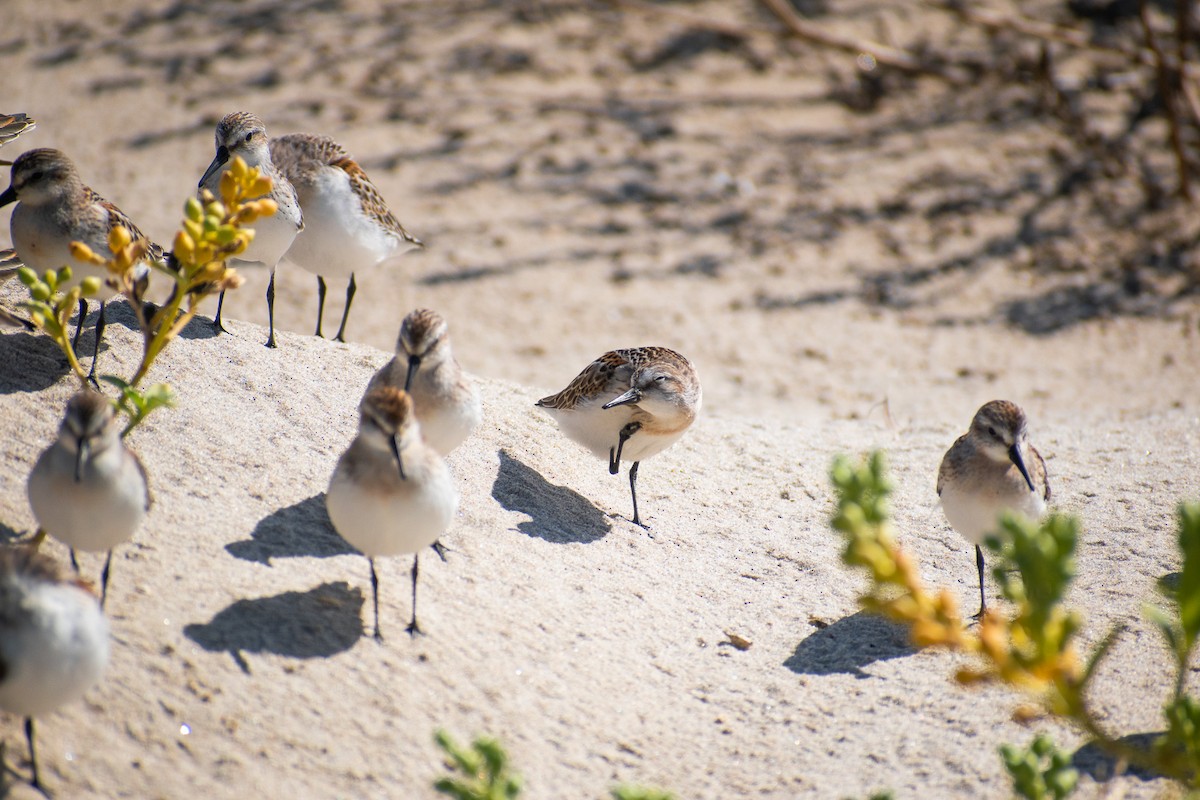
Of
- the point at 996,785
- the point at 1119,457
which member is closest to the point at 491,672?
the point at 996,785

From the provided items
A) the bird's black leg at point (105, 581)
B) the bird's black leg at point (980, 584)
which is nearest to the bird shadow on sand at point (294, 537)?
the bird's black leg at point (105, 581)

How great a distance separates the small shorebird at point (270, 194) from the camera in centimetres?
643

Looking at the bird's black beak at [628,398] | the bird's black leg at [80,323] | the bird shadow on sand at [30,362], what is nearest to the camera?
the bird shadow on sand at [30,362]

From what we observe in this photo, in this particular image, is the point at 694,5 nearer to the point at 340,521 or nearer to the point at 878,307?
the point at 878,307

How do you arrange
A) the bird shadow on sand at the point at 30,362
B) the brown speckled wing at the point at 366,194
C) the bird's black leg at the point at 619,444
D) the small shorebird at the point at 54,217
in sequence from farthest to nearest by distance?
the brown speckled wing at the point at 366,194 → the bird's black leg at the point at 619,444 → the small shorebird at the point at 54,217 → the bird shadow on sand at the point at 30,362

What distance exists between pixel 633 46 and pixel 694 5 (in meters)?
1.06

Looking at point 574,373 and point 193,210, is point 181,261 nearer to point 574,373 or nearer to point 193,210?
point 193,210

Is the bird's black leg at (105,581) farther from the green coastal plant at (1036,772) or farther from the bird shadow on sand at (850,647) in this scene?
the green coastal plant at (1036,772)

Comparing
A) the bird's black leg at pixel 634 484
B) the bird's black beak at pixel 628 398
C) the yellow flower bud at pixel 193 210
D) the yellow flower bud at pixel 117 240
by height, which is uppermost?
the yellow flower bud at pixel 193 210

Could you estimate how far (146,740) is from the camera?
3.87 meters

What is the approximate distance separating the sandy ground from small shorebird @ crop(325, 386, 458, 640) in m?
0.50

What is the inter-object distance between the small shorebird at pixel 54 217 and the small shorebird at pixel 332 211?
1.31 metres

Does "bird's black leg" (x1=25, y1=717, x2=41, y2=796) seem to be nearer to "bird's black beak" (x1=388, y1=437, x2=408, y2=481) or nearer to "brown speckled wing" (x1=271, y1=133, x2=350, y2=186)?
"bird's black beak" (x1=388, y1=437, x2=408, y2=481)

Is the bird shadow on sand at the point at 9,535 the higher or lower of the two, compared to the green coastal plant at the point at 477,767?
lower
